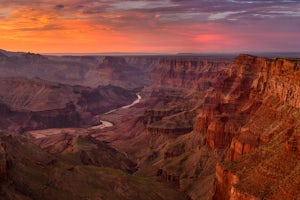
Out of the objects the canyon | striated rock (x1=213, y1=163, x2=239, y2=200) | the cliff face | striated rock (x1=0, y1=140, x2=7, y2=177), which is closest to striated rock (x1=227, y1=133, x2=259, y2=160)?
the cliff face

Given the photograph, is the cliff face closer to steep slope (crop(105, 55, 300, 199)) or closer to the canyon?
steep slope (crop(105, 55, 300, 199))

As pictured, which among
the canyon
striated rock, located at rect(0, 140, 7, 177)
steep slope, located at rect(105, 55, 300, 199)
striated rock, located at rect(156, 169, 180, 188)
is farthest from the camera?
striated rock, located at rect(156, 169, 180, 188)

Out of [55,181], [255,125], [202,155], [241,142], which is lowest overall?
[202,155]

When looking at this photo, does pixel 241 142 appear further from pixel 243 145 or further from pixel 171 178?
pixel 171 178

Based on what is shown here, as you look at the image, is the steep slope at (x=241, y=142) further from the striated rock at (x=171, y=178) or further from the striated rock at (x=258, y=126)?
the striated rock at (x=171, y=178)

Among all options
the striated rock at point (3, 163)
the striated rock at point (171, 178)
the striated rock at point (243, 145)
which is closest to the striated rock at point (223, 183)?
the striated rock at point (243, 145)

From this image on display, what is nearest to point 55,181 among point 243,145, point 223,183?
point 223,183

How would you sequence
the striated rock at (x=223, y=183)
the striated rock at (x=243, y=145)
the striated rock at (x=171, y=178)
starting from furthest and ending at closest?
the striated rock at (x=171, y=178), the striated rock at (x=243, y=145), the striated rock at (x=223, y=183)

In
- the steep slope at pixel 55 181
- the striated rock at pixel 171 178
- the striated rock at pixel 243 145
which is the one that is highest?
the striated rock at pixel 243 145
